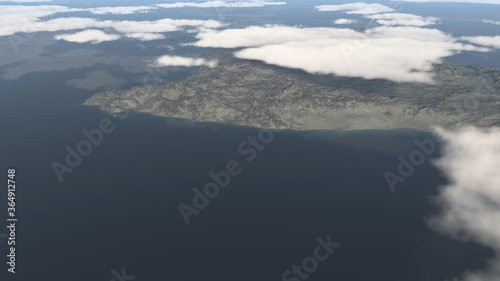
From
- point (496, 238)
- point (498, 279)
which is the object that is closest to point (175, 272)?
point (498, 279)

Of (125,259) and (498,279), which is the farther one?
(125,259)

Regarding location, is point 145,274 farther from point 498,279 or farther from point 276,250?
point 498,279

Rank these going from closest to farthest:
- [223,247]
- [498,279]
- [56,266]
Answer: [498,279], [56,266], [223,247]

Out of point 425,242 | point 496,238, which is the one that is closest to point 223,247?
point 425,242

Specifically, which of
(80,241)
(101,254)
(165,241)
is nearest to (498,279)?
(165,241)

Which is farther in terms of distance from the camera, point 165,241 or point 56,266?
point 165,241

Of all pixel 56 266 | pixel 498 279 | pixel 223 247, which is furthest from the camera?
pixel 223 247

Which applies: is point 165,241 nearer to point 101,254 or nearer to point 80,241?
point 101,254

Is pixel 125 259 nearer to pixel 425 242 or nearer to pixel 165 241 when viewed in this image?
pixel 165 241
